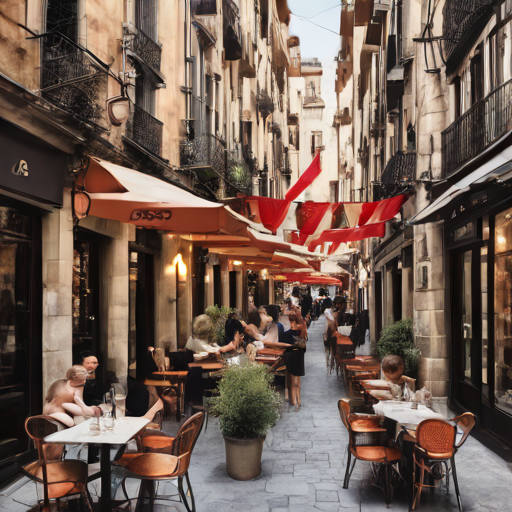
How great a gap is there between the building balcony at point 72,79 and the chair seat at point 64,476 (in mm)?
4355

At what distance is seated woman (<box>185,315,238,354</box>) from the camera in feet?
34.4

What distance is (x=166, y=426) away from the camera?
8812mm

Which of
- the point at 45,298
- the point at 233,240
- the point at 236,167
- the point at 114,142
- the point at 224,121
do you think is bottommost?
the point at 45,298

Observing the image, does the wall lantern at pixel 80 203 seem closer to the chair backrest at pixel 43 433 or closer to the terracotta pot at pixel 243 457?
the chair backrest at pixel 43 433

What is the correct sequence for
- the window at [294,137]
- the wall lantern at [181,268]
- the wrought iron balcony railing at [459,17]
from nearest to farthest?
the wrought iron balcony railing at [459,17] → the wall lantern at [181,268] → the window at [294,137]

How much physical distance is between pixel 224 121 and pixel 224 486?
1548 centimetres

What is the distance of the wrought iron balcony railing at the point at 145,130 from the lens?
1070 centimetres

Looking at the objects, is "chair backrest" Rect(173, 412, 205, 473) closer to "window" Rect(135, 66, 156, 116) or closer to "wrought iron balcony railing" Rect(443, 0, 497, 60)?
"wrought iron balcony railing" Rect(443, 0, 497, 60)

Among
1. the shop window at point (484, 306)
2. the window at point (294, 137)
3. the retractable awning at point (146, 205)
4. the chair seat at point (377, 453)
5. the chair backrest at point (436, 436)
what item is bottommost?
the chair seat at point (377, 453)

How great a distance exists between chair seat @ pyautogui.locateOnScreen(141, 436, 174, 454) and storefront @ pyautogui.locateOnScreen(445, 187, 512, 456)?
4275mm

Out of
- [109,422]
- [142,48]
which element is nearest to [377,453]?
[109,422]

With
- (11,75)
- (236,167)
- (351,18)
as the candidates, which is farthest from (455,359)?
(351,18)

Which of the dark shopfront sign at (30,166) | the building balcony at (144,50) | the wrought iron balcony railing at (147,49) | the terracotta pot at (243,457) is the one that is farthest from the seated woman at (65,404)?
the wrought iron balcony railing at (147,49)

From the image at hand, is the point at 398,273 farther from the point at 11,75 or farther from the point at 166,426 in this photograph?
the point at 11,75
